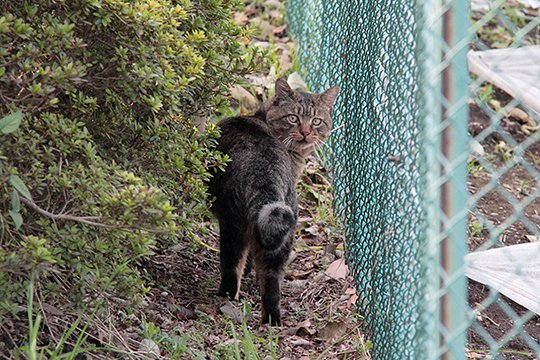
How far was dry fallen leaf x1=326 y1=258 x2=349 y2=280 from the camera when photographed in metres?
4.02

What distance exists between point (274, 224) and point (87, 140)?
3.10 feet

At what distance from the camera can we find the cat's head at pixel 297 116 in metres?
4.45

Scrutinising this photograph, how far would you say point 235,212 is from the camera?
3.81 metres

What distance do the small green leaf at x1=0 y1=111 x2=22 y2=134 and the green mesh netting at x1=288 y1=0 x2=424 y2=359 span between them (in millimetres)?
1226

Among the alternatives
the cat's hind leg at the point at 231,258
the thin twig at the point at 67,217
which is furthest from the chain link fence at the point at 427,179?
the thin twig at the point at 67,217

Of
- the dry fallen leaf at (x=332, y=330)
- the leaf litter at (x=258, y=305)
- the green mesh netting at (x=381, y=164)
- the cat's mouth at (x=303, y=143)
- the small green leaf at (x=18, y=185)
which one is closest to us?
the small green leaf at (x=18, y=185)

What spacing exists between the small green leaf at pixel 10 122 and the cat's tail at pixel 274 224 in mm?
1317

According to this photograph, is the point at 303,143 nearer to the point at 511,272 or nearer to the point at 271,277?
the point at 271,277

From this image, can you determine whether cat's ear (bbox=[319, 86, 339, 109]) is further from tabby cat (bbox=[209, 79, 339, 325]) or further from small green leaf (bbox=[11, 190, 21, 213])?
small green leaf (bbox=[11, 190, 21, 213])

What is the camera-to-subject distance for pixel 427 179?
2174mm

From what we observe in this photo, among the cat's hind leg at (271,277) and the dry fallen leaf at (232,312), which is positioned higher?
the cat's hind leg at (271,277)

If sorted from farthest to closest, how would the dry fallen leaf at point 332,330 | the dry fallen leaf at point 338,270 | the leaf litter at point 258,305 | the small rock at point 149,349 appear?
the dry fallen leaf at point 338,270, the dry fallen leaf at point 332,330, the leaf litter at point 258,305, the small rock at point 149,349

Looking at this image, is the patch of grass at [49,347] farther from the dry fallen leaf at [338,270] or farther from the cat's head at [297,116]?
the cat's head at [297,116]

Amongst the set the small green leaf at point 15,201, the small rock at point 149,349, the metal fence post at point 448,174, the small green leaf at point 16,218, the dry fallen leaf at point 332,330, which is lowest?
the dry fallen leaf at point 332,330
